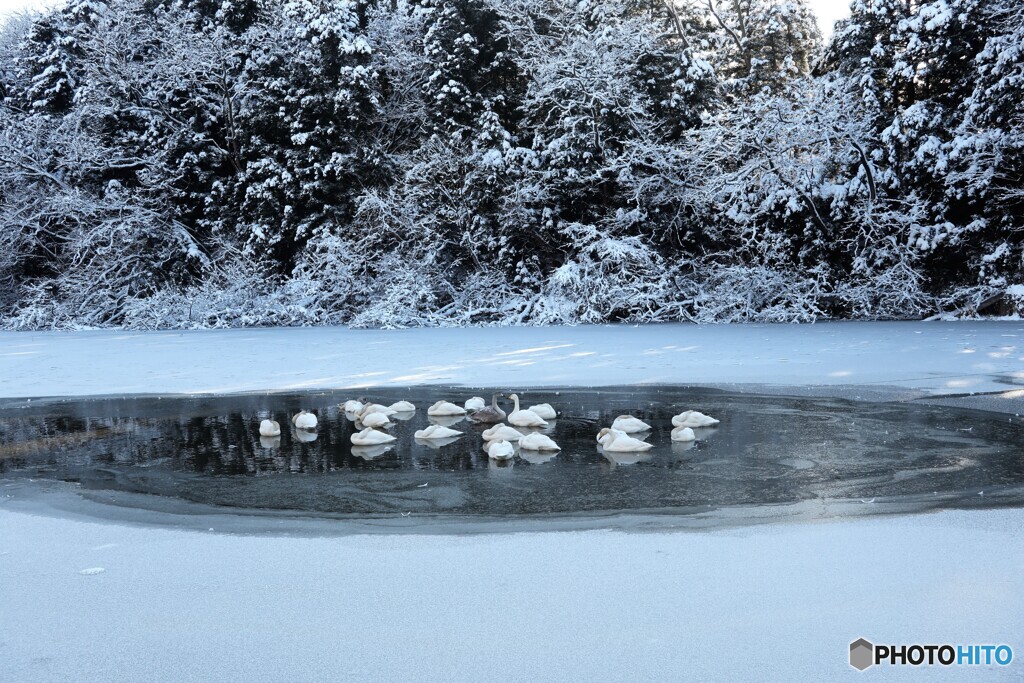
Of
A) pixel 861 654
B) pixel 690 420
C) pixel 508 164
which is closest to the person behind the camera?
pixel 861 654

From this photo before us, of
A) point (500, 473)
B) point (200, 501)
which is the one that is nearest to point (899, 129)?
point (500, 473)

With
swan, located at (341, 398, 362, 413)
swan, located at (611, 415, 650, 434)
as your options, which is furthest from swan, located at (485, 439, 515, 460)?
swan, located at (341, 398, 362, 413)

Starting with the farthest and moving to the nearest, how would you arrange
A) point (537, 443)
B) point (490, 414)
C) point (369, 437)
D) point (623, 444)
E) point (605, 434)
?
point (490, 414) → point (369, 437) → point (605, 434) → point (537, 443) → point (623, 444)

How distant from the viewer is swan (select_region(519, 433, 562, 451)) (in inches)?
231

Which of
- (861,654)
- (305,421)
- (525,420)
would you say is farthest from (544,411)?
(861,654)

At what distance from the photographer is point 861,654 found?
2.58 meters

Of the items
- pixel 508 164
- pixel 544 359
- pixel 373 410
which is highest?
pixel 508 164

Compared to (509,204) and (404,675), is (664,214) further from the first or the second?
(404,675)

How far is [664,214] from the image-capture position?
808 inches

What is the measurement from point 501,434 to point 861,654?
139 inches

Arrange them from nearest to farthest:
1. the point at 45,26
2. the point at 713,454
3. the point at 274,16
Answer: the point at 713,454 → the point at 274,16 → the point at 45,26

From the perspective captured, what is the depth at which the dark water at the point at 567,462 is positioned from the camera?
15.0 ft

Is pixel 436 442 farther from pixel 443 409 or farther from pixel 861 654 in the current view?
pixel 861 654

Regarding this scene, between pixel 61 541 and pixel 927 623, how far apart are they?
11.1 ft
